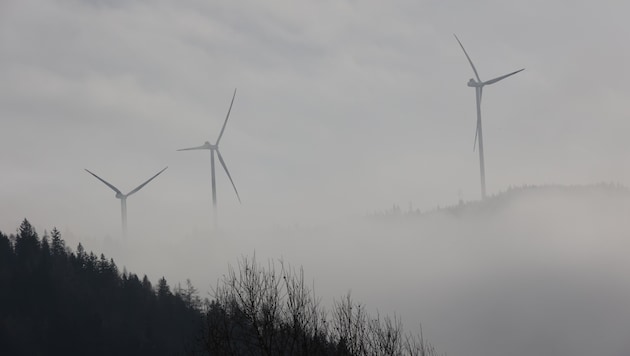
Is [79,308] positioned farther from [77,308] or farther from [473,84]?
[473,84]

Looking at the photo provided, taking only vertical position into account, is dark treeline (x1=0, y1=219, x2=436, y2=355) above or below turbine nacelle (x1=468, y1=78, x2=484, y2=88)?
below

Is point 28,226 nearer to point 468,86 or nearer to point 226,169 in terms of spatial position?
point 226,169

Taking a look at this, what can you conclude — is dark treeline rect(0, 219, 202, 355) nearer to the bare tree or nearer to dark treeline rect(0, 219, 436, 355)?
dark treeline rect(0, 219, 436, 355)

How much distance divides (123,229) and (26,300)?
2406 cm

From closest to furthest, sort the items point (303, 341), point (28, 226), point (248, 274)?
point (303, 341), point (248, 274), point (28, 226)

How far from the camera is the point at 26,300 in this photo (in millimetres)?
169000

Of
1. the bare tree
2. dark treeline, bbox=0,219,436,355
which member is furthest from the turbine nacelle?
the bare tree

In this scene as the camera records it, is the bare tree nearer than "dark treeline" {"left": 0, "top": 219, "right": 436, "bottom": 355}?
Yes

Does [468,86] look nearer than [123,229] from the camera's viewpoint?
Yes

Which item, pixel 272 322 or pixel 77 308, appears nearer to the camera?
pixel 272 322

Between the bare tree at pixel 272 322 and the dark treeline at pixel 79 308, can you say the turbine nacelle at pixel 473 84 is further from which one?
the bare tree at pixel 272 322

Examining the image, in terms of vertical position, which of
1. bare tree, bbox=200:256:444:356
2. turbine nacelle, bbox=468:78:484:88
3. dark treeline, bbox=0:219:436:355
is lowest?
bare tree, bbox=200:256:444:356

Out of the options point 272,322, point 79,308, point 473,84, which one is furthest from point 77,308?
point 272,322

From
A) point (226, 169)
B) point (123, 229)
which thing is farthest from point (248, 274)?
point (123, 229)
